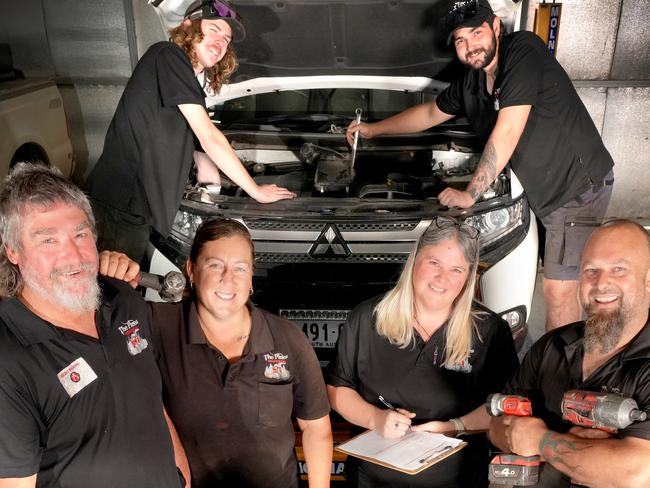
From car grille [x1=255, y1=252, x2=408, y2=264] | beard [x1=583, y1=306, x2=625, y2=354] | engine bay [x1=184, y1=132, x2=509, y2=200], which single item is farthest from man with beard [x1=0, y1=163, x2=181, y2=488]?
engine bay [x1=184, y1=132, x2=509, y2=200]

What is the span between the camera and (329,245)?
3.12 m

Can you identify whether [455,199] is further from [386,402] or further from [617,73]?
[617,73]

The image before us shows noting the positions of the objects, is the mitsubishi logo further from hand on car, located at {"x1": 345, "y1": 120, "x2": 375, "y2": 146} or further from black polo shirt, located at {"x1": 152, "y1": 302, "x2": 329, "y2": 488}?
black polo shirt, located at {"x1": 152, "y1": 302, "x2": 329, "y2": 488}

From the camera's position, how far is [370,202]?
330cm

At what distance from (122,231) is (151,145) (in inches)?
16.5

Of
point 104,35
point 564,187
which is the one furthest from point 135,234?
point 104,35

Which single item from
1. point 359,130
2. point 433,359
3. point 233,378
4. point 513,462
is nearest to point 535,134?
point 359,130

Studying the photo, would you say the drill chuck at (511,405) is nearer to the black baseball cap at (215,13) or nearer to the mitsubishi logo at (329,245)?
the mitsubishi logo at (329,245)

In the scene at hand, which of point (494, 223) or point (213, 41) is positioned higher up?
point (213, 41)

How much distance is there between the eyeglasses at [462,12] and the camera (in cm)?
323

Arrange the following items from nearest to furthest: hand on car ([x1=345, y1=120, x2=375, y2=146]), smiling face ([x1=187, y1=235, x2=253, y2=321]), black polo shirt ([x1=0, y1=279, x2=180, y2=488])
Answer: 1. black polo shirt ([x1=0, y1=279, x2=180, y2=488])
2. smiling face ([x1=187, y1=235, x2=253, y2=321])
3. hand on car ([x1=345, y1=120, x2=375, y2=146])

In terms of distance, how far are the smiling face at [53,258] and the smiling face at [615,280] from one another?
1.30 metres

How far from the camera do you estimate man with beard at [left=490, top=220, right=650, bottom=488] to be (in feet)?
5.65

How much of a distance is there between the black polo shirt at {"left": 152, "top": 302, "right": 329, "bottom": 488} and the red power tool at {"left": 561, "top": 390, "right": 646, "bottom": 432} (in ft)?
2.36
